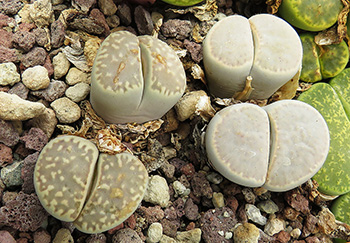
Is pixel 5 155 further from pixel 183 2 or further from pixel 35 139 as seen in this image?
pixel 183 2

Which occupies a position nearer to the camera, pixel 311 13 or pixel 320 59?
pixel 311 13

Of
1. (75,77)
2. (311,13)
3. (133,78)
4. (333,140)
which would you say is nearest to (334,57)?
(311,13)

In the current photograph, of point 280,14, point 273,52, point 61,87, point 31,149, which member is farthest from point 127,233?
point 280,14

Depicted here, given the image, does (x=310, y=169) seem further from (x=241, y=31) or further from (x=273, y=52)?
(x=241, y=31)

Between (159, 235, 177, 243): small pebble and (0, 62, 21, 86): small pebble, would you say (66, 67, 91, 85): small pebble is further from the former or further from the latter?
(159, 235, 177, 243): small pebble

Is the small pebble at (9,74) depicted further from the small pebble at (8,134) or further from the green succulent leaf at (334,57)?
the green succulent leaf at (334,57)

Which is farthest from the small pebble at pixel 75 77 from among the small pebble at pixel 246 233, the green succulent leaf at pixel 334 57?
the green succulent leaf at pixel 334 57
